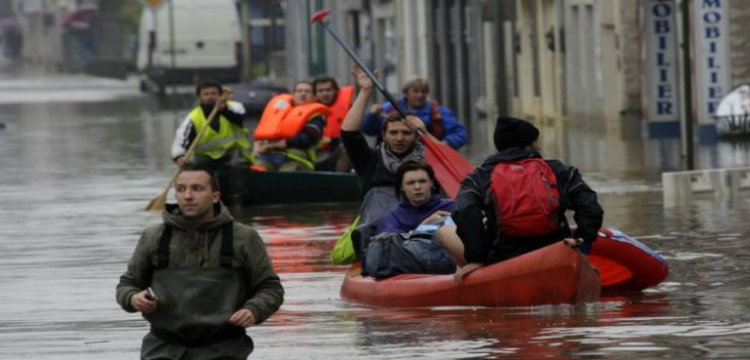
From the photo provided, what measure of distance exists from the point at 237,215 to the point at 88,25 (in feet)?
385

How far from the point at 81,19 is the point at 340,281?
412 feet

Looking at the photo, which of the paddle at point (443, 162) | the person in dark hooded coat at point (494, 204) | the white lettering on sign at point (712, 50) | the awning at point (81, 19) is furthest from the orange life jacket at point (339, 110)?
the awning at point (81, 19)

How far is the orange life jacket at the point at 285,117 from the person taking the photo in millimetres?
25438

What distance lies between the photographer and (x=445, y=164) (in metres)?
18.2

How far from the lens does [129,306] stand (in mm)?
9672

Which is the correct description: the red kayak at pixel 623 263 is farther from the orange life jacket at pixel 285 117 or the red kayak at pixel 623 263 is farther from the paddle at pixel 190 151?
the paddle at pixel 190 151

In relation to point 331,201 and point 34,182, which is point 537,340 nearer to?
point 331,201

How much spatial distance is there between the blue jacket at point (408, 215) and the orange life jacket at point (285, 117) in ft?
32.6

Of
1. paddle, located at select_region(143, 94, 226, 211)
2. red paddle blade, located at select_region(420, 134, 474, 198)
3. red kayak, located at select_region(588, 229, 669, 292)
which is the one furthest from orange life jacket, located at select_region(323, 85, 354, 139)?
red kayak, located at select_region(588, 229, 669, 292)

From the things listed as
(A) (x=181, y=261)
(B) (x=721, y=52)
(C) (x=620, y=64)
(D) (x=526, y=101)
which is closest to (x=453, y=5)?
(D) (x=526, y=101)

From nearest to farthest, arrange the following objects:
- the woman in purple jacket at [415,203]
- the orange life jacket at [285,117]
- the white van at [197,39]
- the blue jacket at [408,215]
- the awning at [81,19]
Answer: the woman in purple jacket at [415,203], the blue jacket at [408,215], the orange life jacket at [285,117], the white van at [197,39], the awning at [81,19]

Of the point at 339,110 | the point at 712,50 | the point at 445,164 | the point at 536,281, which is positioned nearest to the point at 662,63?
the point at 712,50

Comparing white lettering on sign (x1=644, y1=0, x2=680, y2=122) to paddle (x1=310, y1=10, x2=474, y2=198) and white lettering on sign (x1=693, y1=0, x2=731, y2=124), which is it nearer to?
white lettering on sign (x1=693, y1=0, x2=731, y2=124)

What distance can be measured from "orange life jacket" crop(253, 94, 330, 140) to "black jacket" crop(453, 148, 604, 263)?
1151 centimetres
